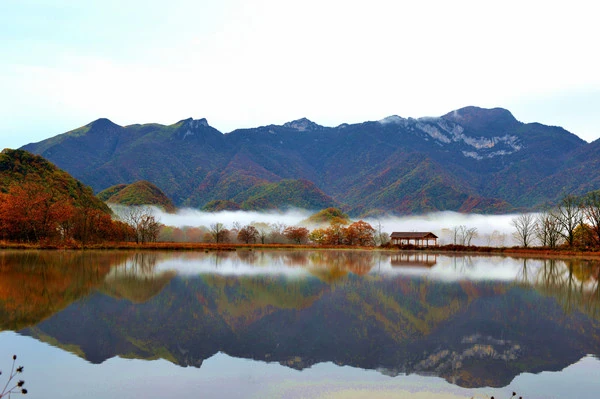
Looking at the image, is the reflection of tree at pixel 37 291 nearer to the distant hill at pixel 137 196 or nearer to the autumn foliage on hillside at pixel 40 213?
the autumn foliage on hillside at pixel 40 213

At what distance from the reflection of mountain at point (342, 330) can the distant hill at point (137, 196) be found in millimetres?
145307

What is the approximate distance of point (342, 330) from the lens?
39.8 ft

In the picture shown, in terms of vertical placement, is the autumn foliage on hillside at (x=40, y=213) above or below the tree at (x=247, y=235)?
above

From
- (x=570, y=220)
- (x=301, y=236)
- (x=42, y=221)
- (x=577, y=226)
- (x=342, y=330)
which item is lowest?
(x=301, y=236)

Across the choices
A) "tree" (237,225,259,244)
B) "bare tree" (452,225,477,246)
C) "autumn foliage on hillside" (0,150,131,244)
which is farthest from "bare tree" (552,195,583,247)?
"autumn foliage on hillside" (0,150,131,244)

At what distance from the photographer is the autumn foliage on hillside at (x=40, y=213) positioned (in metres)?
59.4

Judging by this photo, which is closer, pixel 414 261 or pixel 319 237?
pixel 414 261

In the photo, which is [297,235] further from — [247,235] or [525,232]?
[525,232]

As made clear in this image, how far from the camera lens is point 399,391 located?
777cm

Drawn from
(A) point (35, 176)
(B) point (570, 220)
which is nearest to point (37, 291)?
(A) point (35, 176)

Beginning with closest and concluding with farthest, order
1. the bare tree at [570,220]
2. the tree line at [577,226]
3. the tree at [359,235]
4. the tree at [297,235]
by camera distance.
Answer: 1. the tree line at [577,226]
2. the bare tree at [570,220]
3. the tree at [359,235]
4. the tree at [297,235]

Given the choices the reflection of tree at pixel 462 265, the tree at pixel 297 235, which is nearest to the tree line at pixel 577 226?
the reflection of tree at pixel 462 265

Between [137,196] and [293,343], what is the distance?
158 m

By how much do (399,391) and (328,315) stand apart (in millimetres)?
6526
